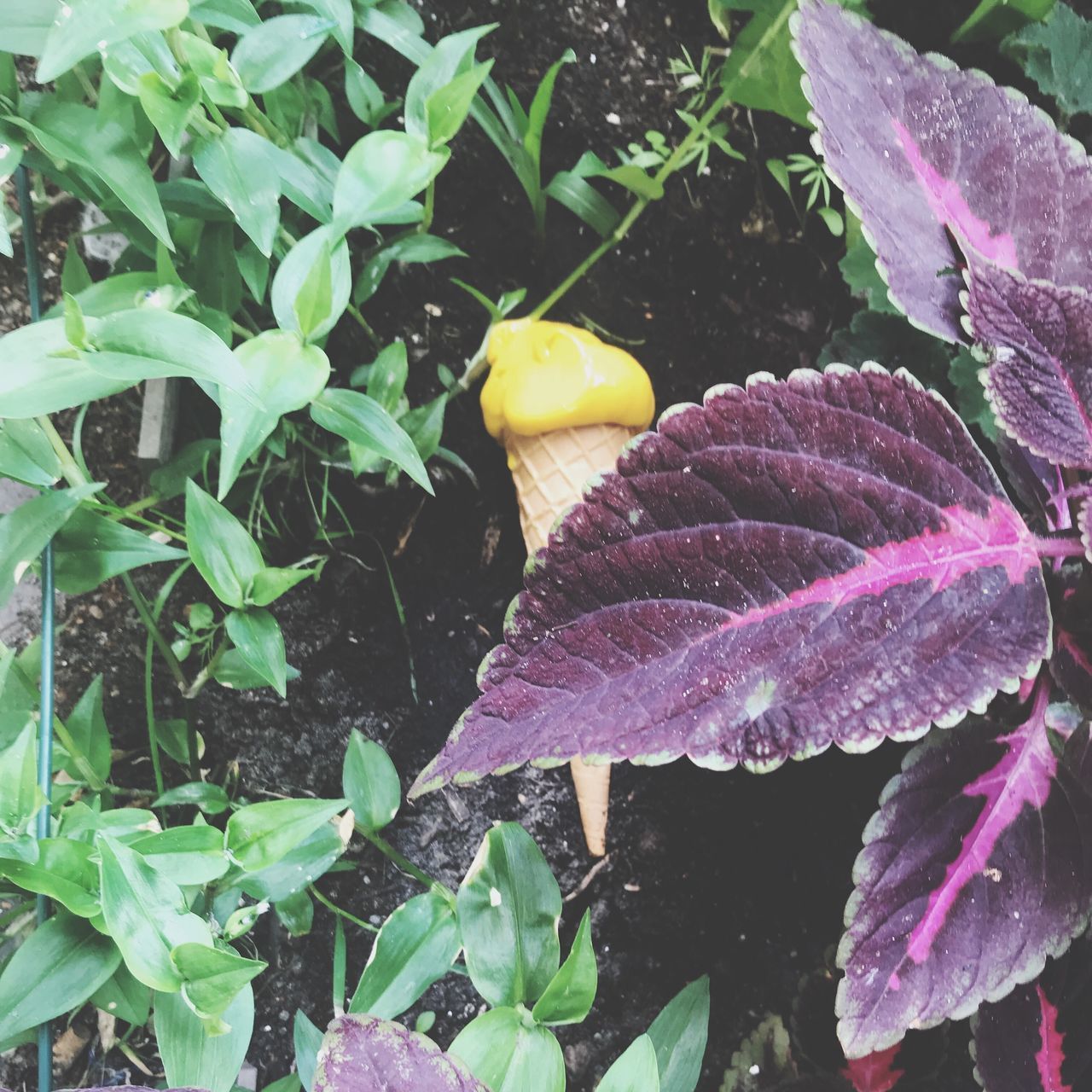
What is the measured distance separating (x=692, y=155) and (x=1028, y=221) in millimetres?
433

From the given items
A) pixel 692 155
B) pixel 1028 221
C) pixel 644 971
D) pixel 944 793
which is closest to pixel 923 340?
pixel 1028 221

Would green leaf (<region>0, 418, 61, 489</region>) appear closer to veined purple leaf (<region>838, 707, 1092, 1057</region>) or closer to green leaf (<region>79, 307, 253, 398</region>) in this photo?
green leaf (<region>79, 307, 253, 398</region>)

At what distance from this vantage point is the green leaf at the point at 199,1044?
0.62m

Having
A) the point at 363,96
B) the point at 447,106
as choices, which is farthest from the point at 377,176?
the point at 363,96

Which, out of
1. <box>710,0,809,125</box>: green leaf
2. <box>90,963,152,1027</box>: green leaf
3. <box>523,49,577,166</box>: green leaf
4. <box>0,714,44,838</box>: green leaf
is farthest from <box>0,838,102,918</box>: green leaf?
<box>710,0,809,125</box>: green leaf

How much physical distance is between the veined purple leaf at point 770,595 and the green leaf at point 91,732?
0.40 m

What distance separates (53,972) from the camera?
0.64 m

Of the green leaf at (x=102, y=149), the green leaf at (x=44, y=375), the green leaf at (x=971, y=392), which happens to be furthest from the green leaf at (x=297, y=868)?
the green leaf at (x=971, y=392)

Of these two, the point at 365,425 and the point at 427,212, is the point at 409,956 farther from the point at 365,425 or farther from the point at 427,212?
the point at 427,212

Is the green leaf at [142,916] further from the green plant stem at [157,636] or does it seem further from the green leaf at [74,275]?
the green leaf at [74,275]

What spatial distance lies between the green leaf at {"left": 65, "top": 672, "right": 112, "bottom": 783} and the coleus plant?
0.40m

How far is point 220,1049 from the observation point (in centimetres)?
62

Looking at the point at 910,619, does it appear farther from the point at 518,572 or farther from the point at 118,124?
Answer: the point at 118,124

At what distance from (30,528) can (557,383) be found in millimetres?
471
